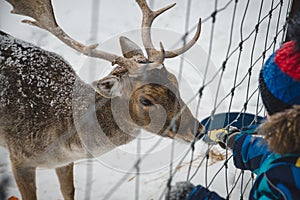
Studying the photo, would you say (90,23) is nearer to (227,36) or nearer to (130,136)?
(227,36)

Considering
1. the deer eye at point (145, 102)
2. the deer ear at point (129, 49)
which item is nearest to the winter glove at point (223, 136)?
the deer eye at point (145, 102)

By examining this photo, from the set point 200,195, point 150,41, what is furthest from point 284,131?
point 150,41

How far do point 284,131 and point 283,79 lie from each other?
0.45 feet

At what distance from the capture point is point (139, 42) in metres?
2.99

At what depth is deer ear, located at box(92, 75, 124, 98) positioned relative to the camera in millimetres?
2012

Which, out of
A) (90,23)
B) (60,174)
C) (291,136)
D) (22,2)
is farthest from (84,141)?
(90,23)

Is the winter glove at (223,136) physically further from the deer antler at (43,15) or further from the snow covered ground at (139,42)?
the deer antler at (43,15)

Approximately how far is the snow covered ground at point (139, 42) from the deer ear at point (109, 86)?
37 cm

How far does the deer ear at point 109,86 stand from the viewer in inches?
79.2

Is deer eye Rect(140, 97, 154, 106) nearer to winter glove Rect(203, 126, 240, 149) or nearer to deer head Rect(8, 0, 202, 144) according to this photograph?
deer head Rect(8, 0, 202, 144)

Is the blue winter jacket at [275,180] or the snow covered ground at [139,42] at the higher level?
the blue winter jacket at [275,180]

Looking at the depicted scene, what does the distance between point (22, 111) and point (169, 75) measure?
767 mm

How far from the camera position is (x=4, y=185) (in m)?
2.55

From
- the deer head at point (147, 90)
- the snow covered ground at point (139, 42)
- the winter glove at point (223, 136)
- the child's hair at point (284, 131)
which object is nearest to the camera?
the child's hair at point (284, 131)
